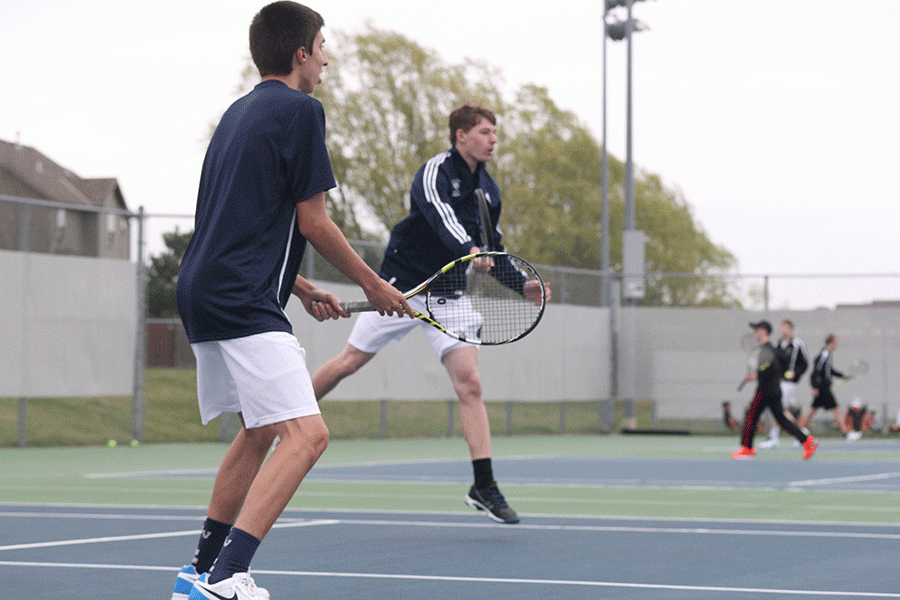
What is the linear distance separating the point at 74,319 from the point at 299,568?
11.4 meters

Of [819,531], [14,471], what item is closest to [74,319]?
[14,471]

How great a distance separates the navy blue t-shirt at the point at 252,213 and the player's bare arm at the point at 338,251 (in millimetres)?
47

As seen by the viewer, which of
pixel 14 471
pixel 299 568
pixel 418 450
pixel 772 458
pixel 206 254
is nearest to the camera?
pixel 206 254

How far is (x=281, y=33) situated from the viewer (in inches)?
168

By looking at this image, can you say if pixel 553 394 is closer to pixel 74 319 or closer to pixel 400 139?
pixel 74 319

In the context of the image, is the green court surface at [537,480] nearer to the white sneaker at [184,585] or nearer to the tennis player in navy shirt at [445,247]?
the tennis player in navy shirt at [445,247]

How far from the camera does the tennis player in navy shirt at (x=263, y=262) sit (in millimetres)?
4035

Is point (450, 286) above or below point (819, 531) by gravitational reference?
above

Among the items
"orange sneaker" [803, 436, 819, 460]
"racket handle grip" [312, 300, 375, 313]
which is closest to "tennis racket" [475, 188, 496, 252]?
"racket handle grip" [312, 300, 375, 313]

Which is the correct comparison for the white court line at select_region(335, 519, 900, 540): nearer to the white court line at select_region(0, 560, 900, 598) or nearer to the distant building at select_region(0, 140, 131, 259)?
the white court line at select_region(0, 560, 900, 598)

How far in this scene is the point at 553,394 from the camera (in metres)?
23.8

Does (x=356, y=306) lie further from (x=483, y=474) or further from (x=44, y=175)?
(x=44, y=175)

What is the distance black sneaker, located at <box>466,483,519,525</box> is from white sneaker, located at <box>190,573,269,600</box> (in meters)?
3.09

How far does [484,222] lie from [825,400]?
15932 mm
